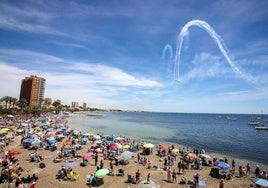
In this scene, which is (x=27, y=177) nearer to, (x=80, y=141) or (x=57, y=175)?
(x=57, y=175)

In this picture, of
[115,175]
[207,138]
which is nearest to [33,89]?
[207,138]

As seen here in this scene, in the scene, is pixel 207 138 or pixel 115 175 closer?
pixel 115 175

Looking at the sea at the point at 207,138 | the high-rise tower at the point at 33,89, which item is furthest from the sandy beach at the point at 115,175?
the high-rise tower at the point at 33,89

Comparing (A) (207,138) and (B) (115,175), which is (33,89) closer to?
(A) (207,138)

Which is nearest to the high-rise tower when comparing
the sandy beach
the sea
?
the sea

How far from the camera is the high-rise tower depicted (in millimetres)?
184875

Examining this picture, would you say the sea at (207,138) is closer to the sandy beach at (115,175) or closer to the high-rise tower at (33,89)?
the sandy beach at (115,175)

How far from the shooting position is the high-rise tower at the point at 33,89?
185 m

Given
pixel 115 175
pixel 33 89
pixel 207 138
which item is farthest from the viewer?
pixel 33 89

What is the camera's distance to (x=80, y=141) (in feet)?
129

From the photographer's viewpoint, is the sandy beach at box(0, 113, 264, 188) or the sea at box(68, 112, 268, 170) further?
the sea at box(68, 112, 268, 170)

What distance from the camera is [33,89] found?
185625mm

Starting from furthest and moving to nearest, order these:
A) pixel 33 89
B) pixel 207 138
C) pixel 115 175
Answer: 1. pixel 33 89
2. pixel 207 138
3. pixel 115 175

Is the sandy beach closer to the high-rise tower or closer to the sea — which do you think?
the sea
